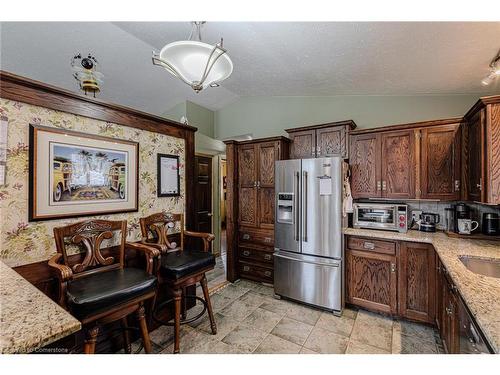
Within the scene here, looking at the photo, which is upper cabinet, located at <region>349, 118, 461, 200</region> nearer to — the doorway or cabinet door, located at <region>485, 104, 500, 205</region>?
cabinet door, located at <region>485, 104, 500, 205</region>

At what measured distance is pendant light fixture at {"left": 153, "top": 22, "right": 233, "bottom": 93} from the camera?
1.39 meters

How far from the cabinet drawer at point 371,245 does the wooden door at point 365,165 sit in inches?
22.2

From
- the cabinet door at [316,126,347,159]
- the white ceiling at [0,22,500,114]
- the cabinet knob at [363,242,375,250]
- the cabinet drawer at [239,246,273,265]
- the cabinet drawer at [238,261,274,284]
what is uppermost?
the white ceiling at [0,22,500,114]

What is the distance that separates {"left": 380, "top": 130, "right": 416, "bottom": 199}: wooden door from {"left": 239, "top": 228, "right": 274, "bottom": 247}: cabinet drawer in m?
1.52

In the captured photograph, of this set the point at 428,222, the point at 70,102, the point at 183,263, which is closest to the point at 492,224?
the point at 428,222

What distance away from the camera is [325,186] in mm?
2523

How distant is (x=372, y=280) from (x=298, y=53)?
8.09 ft

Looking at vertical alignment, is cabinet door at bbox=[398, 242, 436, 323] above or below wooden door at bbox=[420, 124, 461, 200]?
below

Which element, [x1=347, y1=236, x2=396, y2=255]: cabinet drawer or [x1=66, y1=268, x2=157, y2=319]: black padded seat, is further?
[x1=347, y1=236, x2=396, y2=255]: cabinet drawer

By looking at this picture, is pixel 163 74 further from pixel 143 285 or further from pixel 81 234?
pixel 143 285

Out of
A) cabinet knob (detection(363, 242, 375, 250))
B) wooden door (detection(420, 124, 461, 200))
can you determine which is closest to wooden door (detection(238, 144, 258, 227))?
cabinet knob (detection(363, 242, 375, 250))

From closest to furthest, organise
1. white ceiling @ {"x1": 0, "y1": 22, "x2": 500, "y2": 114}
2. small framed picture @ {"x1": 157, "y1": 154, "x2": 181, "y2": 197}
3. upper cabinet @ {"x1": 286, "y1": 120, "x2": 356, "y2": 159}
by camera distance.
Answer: white ceiling @ {"x1": 0, "y1": 22, "x2": 500, "y2": 114} < small framed picture @ {"x1": 157, "y1": 154, "x2": 181, "y2": 197} < upper cabinet @ {"x1": 286, "y1": 120, "x2": 356, "y2": 159}

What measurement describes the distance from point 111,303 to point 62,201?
2.71 ft
